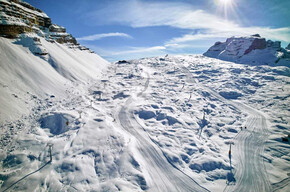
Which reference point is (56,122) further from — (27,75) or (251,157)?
(251,157)

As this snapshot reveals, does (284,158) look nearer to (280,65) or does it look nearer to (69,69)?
(69,69)

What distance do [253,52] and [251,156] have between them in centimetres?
7228

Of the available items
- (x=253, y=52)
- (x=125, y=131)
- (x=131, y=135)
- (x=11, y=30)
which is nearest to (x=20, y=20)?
(x=11, y=30)

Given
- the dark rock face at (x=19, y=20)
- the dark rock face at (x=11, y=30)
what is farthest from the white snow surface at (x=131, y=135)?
→ the dark rock face at (x=19, y=20)

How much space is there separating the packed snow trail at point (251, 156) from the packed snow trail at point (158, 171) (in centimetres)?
367

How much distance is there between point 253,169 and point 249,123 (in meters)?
12.1

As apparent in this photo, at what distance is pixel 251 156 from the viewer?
17.1 metres

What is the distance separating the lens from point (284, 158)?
16562 millimetres

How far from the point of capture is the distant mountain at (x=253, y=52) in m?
61.6

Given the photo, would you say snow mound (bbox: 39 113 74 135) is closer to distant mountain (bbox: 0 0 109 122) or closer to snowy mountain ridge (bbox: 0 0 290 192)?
snowy mountain ridge (bbox: 0 0 290 192)

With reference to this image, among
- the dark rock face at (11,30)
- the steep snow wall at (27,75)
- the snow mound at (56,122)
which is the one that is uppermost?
A: the dark rock face at (11,30)

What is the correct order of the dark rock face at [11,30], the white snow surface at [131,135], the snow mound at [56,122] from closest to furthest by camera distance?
the white snow surface at [131,135] < the snow mound at [56,122] < the dark rock face at [11,30]

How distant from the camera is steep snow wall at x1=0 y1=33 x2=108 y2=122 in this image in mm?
19266

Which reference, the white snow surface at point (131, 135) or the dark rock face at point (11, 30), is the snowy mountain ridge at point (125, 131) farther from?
the dark rock face at point (11, 30)
